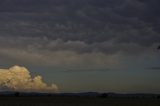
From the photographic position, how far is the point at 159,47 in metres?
92.1
